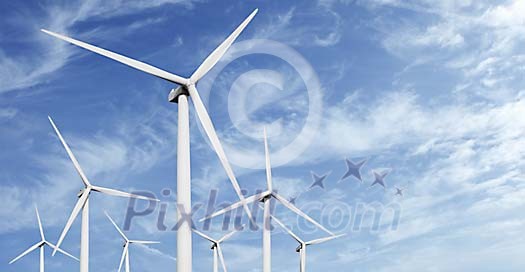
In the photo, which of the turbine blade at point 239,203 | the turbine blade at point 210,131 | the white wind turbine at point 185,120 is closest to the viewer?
the white wind turbine at point 185,120

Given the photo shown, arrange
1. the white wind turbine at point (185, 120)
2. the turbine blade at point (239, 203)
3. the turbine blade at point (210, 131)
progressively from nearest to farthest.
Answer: the white wind turbine at point (185, 120) < the turbine blade at point (210, 131) < the turbine blade at point (239, 203)

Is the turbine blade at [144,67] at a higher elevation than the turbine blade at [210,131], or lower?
higher

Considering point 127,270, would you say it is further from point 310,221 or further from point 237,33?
point 237,33

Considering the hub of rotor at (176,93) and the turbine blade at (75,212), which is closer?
the hub of rotor at (176,93)

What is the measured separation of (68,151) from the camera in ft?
191

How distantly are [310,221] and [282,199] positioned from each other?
4083mm

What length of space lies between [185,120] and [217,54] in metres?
6.33

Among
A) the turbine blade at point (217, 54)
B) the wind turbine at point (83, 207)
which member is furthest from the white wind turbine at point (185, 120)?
the wind turbine at point (83, 207)

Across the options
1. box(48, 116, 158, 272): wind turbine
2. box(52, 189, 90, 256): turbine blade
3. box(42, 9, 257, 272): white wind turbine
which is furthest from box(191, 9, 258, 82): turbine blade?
box(52, 189, 90, 256): turbine blade

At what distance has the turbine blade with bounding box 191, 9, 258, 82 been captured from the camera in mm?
40125

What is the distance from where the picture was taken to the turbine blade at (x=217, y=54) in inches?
1580

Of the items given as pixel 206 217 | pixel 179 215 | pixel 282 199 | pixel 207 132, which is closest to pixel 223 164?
pixel 207 132

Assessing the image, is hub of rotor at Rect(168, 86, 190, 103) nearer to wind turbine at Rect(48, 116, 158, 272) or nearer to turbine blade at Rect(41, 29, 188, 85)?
turbine blade at Rect(41, 29, 188, 85)

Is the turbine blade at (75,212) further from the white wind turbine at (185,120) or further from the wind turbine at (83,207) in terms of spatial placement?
the white wind turbine at (185,120)
